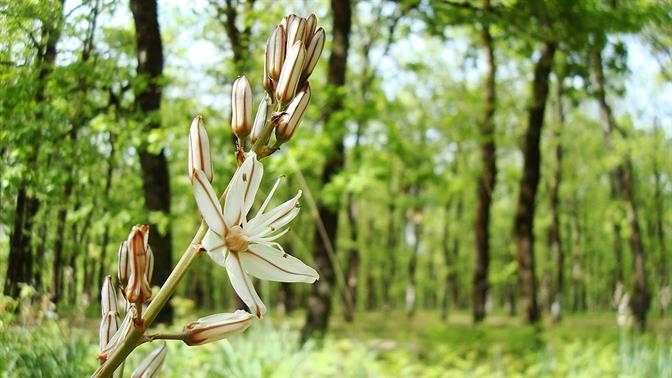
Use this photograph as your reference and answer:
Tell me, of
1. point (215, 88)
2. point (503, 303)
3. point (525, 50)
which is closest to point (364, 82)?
point (525, 50)

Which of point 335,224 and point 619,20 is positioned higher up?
point 619,20

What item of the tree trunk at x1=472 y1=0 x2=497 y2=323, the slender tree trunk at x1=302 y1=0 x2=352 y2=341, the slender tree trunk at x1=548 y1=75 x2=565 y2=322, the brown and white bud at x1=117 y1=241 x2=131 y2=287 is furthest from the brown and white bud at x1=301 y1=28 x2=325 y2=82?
the slender tree trunk at x1=548 y1=75 x2=565 y2=322

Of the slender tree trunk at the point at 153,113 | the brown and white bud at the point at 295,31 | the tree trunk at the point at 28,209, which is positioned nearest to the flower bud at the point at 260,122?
the brown and white bud at the point at 295,31

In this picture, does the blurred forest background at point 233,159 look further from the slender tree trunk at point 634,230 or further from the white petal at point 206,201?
the white petal at point 206,201

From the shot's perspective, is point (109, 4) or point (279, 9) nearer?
point (109, 4)

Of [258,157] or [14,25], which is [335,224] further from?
[258,157]

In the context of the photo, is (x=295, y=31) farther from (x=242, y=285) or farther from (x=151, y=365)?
(x=151, y=365)

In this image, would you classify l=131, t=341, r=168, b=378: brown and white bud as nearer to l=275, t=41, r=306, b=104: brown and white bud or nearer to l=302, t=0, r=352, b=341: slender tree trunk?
l=275, t=41, r=306, b=104: brown and white bud
